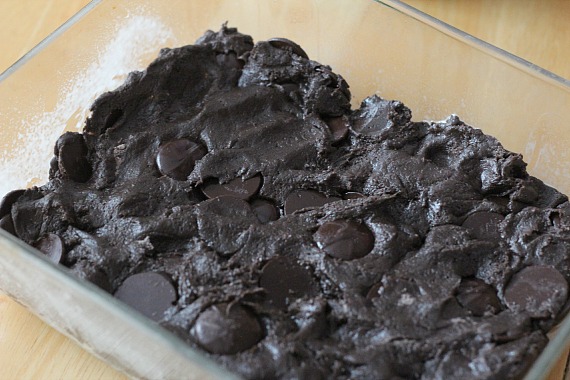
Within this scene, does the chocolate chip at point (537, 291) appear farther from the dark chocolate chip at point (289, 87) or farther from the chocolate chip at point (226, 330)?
the dark chocolate chip at point (289, 87)

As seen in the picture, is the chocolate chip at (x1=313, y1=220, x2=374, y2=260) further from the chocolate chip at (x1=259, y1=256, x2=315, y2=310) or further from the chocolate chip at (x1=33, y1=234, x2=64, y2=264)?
the chocolate chip at (x1=33, y1=234, x2=64, y2=264)

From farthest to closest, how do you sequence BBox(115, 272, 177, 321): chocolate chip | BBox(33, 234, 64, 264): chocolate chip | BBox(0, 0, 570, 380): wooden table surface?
BBox(0, 0, 570, 380): wooden table surface < BBox(33, 234, 64, 264): chocolate chip < BBox(115, 272, 177, 321): chocolate chip

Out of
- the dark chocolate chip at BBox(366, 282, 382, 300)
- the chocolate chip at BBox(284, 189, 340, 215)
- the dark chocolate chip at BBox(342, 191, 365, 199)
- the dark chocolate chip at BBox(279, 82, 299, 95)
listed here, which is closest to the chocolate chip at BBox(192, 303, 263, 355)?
the dark chocolate chip at BBox(366, 282, 382, 300)

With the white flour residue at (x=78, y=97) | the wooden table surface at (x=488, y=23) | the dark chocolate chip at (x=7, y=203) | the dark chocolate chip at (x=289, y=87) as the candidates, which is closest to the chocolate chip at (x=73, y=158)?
the dark chocolate chip at (x=7, y=203)

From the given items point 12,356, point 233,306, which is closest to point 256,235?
point 233,306

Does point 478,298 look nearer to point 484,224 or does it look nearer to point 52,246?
point 484,224

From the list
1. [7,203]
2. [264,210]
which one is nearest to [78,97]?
[7,203]

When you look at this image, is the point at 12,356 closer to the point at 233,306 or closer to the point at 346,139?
the point at 233,306
